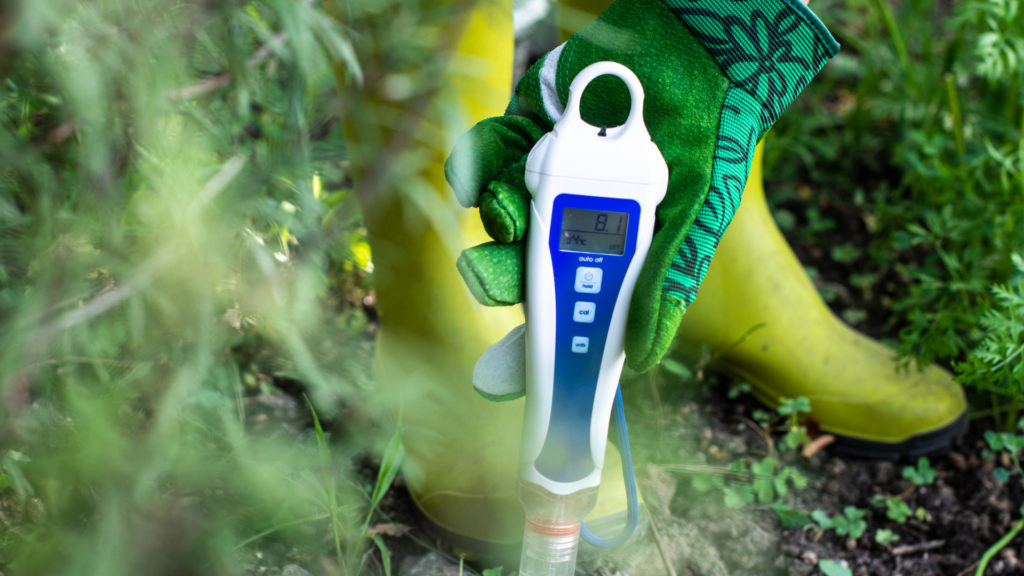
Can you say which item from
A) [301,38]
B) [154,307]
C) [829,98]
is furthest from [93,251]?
[829,98]

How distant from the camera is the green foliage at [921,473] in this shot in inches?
46.6

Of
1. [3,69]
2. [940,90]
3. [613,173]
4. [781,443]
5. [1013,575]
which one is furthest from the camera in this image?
[940,90]

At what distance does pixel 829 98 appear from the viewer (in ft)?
7.43

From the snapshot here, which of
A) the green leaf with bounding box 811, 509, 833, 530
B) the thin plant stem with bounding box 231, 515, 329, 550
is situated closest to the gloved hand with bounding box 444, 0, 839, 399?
the thin plant stem with bounding box 231, 515, 329, 550

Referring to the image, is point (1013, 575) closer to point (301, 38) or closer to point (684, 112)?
point (684, 112)

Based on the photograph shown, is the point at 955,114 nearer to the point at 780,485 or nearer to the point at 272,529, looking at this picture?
the point at 780,485

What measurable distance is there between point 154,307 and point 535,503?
45cm

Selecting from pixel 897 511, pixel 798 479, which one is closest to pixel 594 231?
pixel 798 479

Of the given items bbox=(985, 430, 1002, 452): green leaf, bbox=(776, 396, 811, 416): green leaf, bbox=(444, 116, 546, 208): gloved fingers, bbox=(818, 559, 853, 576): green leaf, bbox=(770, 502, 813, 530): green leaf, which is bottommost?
bbox=(818, 559, 853, 576): green leaf

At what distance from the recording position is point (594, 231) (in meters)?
0.61

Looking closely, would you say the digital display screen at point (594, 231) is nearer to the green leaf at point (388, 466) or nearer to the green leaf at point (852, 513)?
the green leaf at point (388, 466)

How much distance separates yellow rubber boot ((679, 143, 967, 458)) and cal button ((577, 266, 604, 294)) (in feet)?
2.02

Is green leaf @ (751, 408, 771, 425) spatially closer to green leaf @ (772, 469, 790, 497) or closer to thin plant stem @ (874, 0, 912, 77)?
green leaf @ (772, 469, 790, 497)

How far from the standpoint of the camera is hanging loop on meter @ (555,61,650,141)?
0.59m
